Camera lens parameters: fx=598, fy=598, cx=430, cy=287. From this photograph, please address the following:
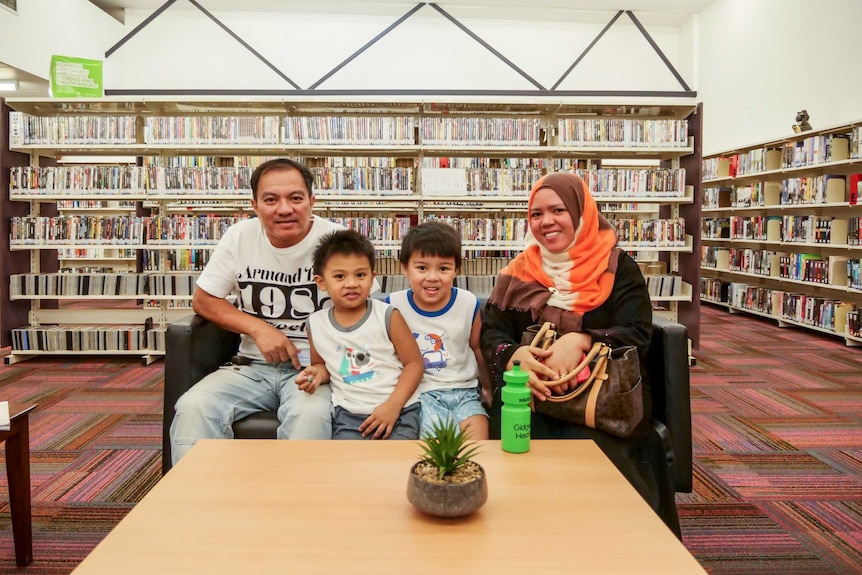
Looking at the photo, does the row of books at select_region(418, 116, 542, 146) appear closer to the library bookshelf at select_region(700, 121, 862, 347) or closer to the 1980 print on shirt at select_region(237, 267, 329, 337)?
the 1980 print on shirt at select_region(237, 267, 329, 337)

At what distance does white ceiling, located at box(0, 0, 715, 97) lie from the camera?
7.32 meters

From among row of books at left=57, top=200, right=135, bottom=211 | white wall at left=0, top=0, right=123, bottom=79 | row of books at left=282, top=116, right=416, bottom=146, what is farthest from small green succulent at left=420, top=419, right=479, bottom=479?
row of books at left=57, top=200, right=135, bottom=211

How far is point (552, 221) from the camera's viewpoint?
68.0 inches

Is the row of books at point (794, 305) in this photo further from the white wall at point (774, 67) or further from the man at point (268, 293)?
the man at point (268, 293)

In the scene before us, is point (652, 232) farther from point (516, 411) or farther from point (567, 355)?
point (516, 411)

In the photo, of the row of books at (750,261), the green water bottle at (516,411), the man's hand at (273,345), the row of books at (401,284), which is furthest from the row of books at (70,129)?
the row of books at (750,261)

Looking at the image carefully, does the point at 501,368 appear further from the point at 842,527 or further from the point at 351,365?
the point at 842,527

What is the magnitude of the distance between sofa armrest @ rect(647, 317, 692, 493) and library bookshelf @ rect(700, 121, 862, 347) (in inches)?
160

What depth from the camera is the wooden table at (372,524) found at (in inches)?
34.3

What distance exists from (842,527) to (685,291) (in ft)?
8.58

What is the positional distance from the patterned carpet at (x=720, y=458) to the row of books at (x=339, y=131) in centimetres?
163

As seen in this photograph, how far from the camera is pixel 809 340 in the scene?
16.9 feet

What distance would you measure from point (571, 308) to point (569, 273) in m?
0.10

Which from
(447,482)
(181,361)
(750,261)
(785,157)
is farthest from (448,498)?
(750,261)
